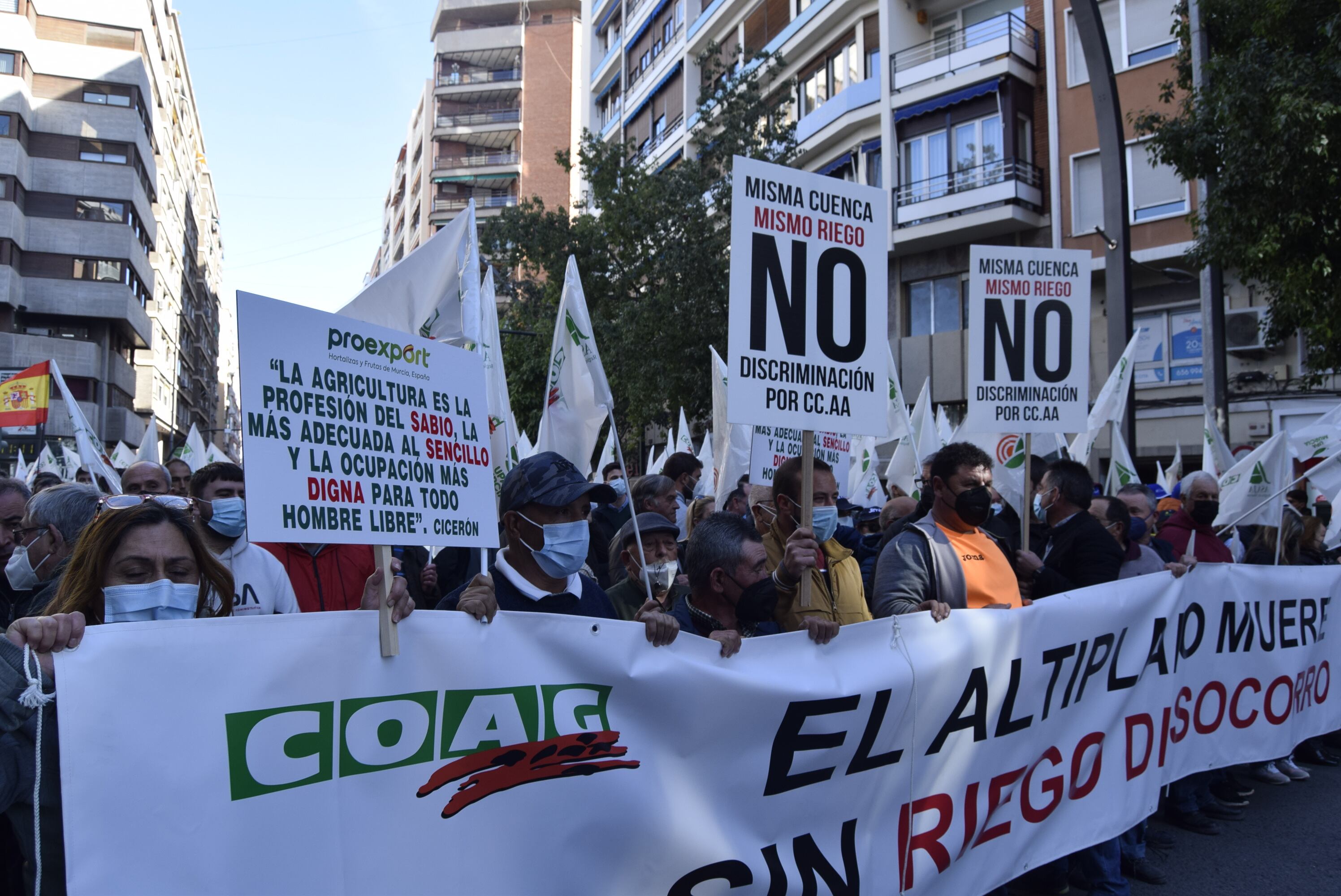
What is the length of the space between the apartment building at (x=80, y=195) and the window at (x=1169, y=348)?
3443 centimetres

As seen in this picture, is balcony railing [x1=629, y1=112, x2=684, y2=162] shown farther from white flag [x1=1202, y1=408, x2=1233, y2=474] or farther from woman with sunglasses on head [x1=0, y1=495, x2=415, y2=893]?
woman with sunglasses on head [x1=0, y1=495, x2=415, y2=893]

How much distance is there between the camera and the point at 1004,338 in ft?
17.7

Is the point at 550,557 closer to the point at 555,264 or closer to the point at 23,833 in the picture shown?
the point at 23,833

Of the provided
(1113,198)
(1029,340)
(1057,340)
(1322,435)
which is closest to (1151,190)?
(1113,198)

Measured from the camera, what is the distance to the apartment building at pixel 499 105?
67875mm

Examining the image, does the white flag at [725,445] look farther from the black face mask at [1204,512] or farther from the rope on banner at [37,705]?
the rope on banner at [37,705]

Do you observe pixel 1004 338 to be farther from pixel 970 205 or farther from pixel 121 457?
pixel 970 205

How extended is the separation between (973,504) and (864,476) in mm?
6999

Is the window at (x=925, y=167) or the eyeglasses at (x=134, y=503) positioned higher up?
the window at (x=925, y=167)

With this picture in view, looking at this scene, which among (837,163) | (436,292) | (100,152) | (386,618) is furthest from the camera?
(100,152)

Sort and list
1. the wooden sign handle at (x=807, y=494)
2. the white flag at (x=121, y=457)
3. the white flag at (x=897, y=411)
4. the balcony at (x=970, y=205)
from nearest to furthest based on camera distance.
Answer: the wooden sign handle at (x=807, y=494)
the white flag at (x=897, y=411)
the white flag at (x=121, y=457)
the balcony at (x=970, y=205)

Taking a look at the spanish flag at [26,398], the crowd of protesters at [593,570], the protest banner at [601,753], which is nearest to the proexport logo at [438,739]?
the protest banner at [601,753]

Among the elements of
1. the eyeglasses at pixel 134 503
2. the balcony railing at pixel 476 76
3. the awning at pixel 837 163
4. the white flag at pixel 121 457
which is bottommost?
the eyeglasses at pixel 134 503

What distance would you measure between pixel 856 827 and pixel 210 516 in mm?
2459
